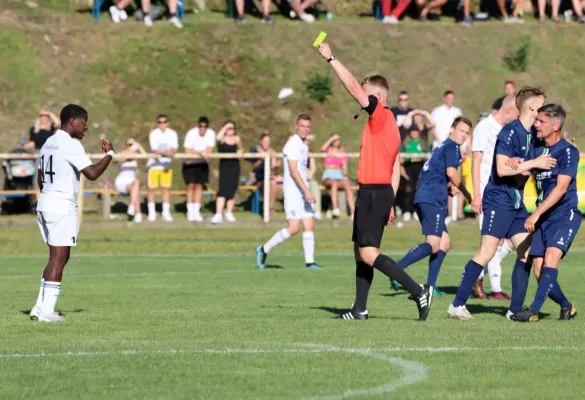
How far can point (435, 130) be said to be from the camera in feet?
96.0

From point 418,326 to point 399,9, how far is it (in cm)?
2561

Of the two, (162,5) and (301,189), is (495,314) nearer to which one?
(301,189)

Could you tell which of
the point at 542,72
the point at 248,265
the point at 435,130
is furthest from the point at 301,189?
the point at 542,72

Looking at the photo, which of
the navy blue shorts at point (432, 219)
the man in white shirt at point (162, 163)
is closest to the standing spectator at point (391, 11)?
the man in white shirt at point (162, 163)

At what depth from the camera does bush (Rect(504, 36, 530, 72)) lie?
124ft

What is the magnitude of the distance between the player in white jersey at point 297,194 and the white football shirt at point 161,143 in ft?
26.4

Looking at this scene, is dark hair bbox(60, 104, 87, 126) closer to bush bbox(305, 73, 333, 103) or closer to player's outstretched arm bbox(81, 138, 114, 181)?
player's outstretched arm bbox(81, 138, 114, 181)

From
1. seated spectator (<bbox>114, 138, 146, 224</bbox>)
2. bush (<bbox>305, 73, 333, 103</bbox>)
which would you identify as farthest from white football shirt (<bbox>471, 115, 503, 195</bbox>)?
bush (<bbox>305, 73, 333, 103</bbox>)

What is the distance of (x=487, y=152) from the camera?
1619 cm

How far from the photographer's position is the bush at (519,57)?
3775cm

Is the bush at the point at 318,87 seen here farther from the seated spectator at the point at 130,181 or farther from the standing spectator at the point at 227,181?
the seated spectator at the point at 130,181

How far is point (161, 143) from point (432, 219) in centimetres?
1288

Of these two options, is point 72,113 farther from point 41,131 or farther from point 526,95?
point 41,131

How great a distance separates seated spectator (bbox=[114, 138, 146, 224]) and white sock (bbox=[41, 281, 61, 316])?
1425 centimetres
